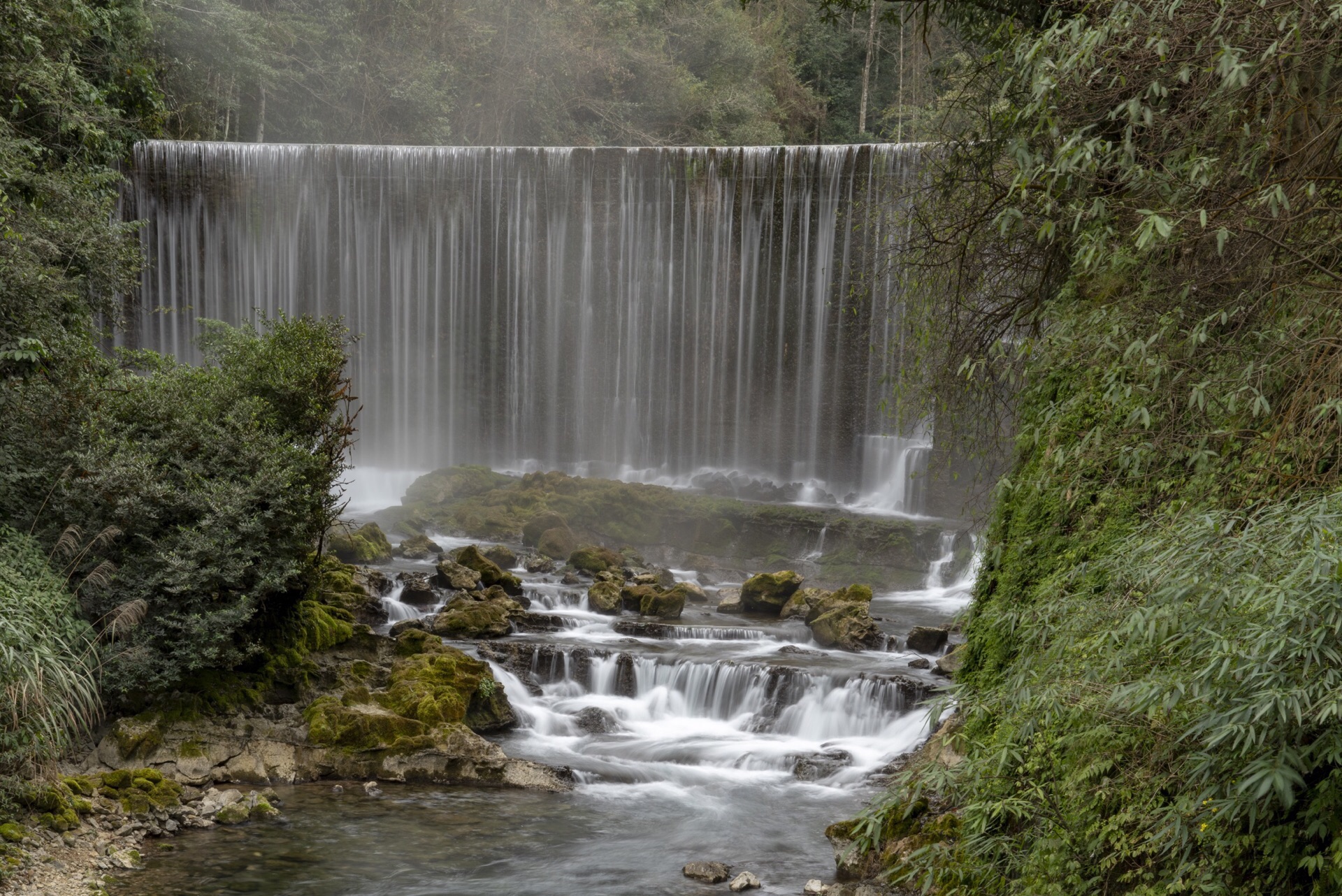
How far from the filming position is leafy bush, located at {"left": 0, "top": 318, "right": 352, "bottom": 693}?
925 cm

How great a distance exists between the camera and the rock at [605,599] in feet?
50.5

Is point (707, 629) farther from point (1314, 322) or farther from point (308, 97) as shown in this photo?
point (308, 97)

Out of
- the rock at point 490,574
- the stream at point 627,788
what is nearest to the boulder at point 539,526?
the rock at point 490,574

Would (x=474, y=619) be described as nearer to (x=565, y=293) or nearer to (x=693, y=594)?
(x=693, y=594)

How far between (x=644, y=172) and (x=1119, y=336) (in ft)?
65.6

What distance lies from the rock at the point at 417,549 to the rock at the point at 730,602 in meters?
5.29

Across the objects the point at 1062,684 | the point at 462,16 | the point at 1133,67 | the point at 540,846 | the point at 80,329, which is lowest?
the point at 540,846

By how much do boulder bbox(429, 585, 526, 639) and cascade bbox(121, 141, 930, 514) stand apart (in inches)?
419

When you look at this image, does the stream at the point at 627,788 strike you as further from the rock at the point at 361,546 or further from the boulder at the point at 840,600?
the rock at the point at 361,546

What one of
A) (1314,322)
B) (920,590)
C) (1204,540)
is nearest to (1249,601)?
(1204,540)

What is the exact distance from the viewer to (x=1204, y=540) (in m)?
4.02

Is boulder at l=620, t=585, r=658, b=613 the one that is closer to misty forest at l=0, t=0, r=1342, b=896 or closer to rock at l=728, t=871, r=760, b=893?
misty forest at l=0, t=0, r=1342, b=896

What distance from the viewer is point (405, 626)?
13.5 meters

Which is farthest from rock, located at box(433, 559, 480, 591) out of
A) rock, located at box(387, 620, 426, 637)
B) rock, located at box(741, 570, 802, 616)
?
rock, located at box(741, 570, 802, 616)
